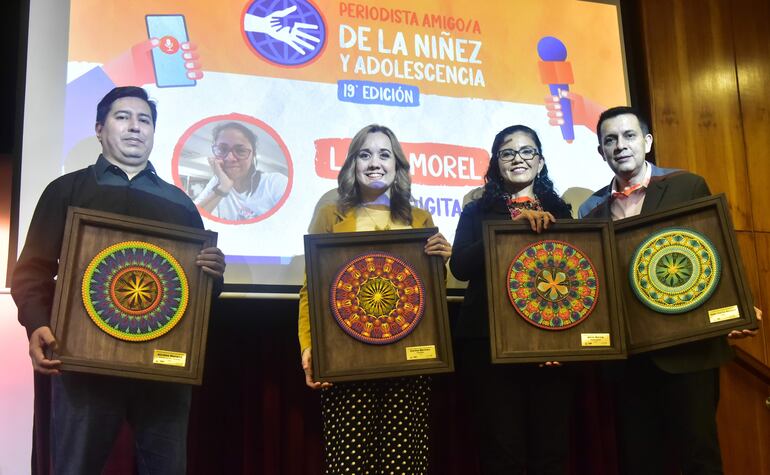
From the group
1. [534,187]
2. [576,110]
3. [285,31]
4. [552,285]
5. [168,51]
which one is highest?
[285,31]

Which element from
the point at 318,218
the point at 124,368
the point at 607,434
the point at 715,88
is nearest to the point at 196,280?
the point at 124,368

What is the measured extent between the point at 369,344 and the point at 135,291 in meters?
0.76

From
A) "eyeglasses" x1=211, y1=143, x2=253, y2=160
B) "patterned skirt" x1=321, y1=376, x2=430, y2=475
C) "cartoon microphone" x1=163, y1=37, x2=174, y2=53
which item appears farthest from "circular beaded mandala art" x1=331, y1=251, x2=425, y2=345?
"cartoon microphone" x1=163, y1=37, x2=174, y2=53

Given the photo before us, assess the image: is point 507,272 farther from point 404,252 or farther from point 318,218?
point 318,218

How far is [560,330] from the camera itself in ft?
7.93

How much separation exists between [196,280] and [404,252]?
27.5 inches

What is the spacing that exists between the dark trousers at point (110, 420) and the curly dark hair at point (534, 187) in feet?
4.29

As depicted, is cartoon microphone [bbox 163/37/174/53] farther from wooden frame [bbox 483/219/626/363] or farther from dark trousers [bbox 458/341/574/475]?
dark trousers [bbox 458/341/574/475]

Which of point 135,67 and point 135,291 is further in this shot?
point 135,67

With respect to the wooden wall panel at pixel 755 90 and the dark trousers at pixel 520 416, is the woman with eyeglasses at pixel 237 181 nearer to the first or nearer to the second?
the dark trousers at pixel 520 416

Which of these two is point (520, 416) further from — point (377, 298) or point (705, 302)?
point (705, 302)

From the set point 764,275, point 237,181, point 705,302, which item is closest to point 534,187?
point 705,302

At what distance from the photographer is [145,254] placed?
2264 millimetres

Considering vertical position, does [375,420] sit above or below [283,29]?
below
